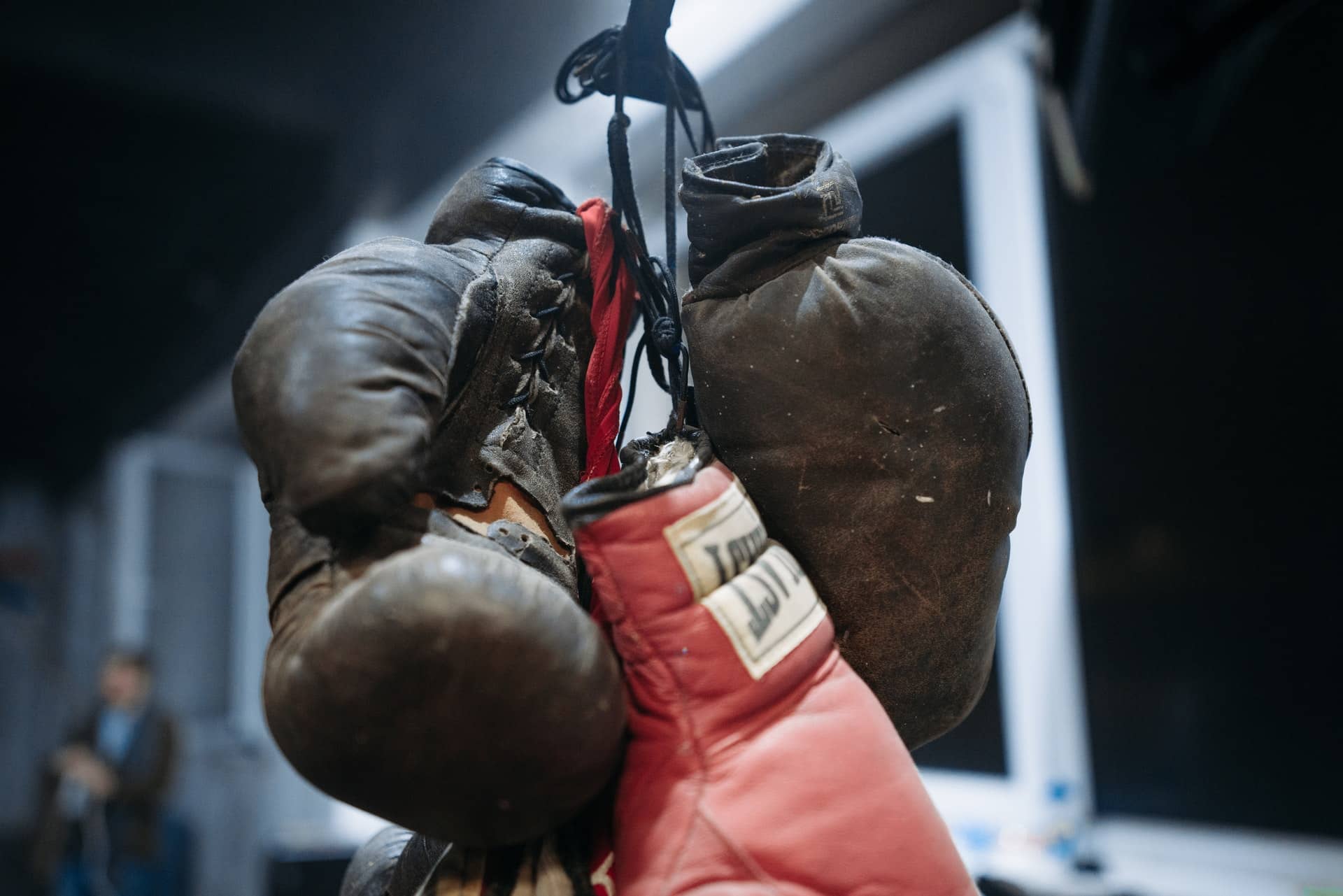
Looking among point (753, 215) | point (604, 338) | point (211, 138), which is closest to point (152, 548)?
point (211, 138)

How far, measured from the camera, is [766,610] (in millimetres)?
450

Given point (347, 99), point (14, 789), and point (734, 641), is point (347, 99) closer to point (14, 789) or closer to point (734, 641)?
point (734, 641)

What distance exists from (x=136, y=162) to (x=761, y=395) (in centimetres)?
259

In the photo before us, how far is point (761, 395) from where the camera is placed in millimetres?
500

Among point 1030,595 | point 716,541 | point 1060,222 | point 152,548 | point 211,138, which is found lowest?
point 152,548

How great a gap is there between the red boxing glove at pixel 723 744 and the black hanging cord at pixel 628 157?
0.45 ft

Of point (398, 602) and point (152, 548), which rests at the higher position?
point (398, 602)

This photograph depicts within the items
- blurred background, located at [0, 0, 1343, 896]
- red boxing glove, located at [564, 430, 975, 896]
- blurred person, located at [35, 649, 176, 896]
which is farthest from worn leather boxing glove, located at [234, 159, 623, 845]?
blurred person, located at [35, 649, 176, 896]

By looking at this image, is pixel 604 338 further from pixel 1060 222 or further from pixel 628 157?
pixel 1060 222

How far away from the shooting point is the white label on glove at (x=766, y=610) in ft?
1.42

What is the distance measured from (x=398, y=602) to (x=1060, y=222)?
1878 mm

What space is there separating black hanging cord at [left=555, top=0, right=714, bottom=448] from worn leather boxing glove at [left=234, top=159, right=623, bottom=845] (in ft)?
0.48

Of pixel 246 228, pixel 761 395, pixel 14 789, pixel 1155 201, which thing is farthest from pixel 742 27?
pixel 14 789

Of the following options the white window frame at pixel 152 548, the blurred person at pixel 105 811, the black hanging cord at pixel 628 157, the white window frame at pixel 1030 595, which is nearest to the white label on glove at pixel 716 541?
the black hanging cord at pixel 628 157
